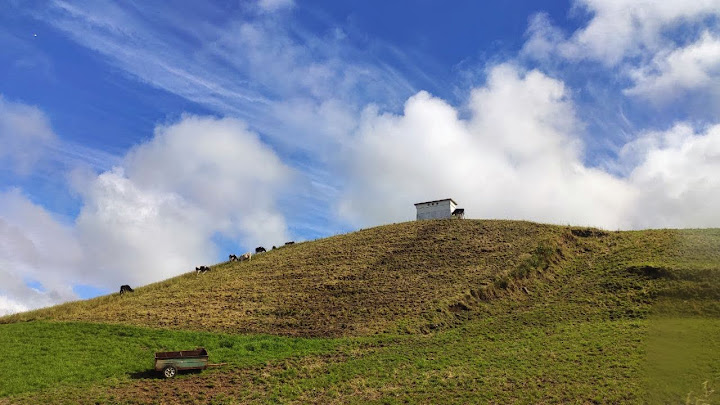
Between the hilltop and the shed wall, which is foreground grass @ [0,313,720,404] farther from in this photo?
the shed wall

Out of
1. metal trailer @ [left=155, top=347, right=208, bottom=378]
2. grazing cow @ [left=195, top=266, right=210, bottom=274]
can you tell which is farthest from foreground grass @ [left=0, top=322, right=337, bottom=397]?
grazing cow @ [left=195, top=266, right=210, bottom=274]

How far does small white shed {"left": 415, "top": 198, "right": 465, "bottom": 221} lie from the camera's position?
6988cm

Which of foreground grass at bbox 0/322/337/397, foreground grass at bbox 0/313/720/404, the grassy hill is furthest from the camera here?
foreground grass at bbox 0/322/337/397

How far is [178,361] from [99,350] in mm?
7419

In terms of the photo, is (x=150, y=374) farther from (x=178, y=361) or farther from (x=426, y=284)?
(x=426, y=284)

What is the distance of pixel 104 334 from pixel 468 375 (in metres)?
25.9

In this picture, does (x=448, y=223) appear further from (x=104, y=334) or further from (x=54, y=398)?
(x=54, y=398)

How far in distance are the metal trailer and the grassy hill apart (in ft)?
2.10

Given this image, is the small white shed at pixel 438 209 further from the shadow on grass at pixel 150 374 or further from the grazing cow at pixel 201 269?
the shadow on grass at pixel 150 374

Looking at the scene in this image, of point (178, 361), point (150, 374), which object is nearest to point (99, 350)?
point (150, 374)

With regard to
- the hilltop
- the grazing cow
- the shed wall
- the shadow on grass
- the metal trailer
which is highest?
the shed wall

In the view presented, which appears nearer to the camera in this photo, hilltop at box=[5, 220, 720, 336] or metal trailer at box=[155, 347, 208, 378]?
metal trailer at box=[155, 347, 208, 378]

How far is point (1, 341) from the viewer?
113ft

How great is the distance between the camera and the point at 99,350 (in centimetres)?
3275
